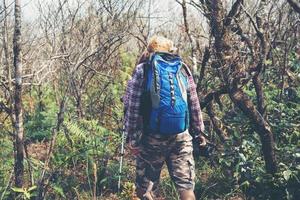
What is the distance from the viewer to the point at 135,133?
367 centimetres

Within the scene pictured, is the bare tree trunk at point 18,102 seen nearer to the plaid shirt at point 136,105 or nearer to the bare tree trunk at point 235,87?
the plaid shirt at point 136,105

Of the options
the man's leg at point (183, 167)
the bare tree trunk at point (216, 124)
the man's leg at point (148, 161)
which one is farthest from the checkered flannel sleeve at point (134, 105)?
the bare tree trunk at point (216, 124)

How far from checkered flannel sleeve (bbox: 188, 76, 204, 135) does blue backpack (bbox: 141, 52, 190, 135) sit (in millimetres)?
172

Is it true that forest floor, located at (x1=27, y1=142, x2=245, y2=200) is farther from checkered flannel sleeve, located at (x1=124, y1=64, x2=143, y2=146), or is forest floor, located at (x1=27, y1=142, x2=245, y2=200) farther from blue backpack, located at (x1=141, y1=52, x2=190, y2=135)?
blue backpack, located at (x1=141, y1=52, x2=190, y2=135)

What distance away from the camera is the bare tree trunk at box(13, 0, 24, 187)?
379cm

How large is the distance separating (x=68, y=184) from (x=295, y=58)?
3458 mm

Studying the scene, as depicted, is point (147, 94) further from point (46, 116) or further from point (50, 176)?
Answer: point (46, 116)

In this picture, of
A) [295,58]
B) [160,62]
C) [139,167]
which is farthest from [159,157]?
[295,58]

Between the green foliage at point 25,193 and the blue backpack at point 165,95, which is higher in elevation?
the blue backpack at point 165,95

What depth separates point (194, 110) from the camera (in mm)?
3838

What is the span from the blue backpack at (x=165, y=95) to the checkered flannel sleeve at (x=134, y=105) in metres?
0.05

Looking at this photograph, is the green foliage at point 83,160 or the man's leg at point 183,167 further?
the green foliage at point 83,160

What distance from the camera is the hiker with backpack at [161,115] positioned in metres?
3.41

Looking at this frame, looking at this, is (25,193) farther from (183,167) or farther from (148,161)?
(183,167)
